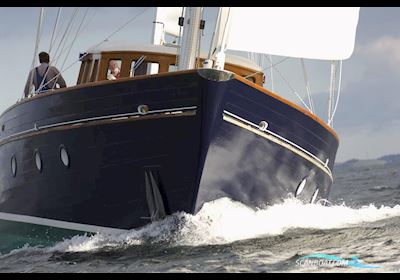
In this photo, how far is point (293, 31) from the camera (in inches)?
352

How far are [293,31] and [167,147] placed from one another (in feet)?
6.87

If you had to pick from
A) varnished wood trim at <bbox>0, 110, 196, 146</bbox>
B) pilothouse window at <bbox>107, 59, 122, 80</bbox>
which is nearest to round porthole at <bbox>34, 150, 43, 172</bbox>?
varnished wood trim at <bbox>0, 110, 196, 146</bbox>

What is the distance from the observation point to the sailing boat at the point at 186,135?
27.6ft

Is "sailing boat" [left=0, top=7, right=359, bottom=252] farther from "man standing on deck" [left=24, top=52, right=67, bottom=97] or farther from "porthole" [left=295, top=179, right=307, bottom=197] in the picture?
"man standing on deck" [left=24, top=52, right=67, bottom=97]

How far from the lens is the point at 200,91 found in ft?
27.0

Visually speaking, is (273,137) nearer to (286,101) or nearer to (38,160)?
(286,101)

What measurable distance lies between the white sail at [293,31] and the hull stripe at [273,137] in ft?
2.73

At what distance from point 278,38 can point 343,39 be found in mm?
1175

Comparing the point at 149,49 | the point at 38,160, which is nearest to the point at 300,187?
the point at 149,49

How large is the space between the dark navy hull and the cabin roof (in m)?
1.56

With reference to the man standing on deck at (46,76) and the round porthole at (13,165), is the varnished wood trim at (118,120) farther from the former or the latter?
the man standing on deck at (46,76)
